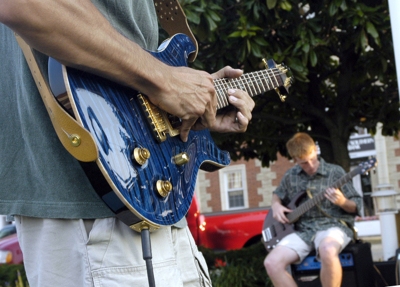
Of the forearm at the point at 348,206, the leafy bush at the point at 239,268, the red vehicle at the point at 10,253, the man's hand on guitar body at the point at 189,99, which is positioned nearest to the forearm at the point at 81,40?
the man's hand on guitar body at the point at 189,99

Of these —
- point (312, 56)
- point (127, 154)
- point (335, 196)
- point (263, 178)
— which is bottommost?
point (127, 154)

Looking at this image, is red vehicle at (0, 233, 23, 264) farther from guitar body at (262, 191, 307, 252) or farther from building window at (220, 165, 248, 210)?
building window at (220, 165, 248, 210)

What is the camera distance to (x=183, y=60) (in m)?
1.80

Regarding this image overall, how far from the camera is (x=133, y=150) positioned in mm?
1447

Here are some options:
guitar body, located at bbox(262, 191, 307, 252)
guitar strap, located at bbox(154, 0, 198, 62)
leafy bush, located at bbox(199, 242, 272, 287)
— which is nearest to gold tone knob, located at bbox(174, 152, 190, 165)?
guitar strap, located at bbox(154, 0, 198, 62)

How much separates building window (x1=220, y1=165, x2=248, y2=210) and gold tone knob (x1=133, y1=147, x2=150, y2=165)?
23.4m

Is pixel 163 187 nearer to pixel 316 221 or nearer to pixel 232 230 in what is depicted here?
pixel 316 221

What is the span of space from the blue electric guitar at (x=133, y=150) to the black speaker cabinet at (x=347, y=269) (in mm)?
4561

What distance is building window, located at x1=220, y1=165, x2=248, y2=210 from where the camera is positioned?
981 inches

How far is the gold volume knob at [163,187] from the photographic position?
1.48 metres

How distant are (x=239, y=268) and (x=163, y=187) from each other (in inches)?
233

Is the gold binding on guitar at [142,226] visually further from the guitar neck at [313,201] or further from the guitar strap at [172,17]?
the guitar neck at [313,201]

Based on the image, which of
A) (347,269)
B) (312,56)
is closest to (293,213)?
(347,269)

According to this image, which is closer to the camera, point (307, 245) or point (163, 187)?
point (163, 187)
